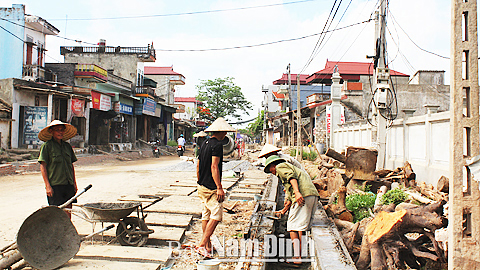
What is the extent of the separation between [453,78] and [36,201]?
8396 mm

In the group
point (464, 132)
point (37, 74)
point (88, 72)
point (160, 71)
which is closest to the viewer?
point (464, 132)

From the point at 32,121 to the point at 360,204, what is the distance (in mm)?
16521

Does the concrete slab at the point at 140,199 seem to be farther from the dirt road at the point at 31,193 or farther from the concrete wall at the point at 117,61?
the concrete wall at the point at 117,61

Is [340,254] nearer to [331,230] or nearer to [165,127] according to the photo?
[331,230]

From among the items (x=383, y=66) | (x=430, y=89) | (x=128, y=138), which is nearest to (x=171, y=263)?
(x=383, y=66)

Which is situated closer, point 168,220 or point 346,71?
point 168,220

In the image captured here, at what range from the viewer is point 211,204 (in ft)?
14.8

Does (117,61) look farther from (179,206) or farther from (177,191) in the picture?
(179,206)

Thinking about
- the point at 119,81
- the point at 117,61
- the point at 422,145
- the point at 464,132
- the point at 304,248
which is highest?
the point at 117,61

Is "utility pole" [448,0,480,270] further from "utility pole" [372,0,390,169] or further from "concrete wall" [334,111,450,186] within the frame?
"utility pole" [372,0,390,169]

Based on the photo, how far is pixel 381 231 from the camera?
3.89 meters

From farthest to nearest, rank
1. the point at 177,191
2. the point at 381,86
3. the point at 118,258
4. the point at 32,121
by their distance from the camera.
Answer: the point at 32,121, the point at 381,86, the point at 177,191, the point at 118,258

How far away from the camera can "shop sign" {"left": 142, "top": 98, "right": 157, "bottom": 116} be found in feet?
93.9

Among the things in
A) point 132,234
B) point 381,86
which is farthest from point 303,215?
point 381,86
